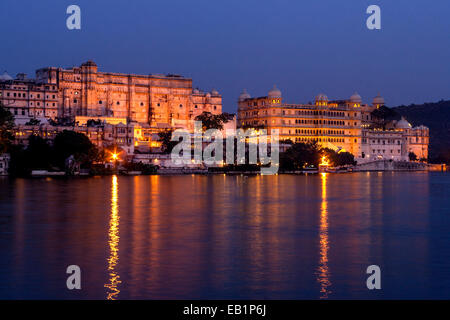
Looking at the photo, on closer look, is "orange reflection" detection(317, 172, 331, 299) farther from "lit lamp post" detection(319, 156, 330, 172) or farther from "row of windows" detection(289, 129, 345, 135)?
"row of windows" detection(289, 129, 345, 135)

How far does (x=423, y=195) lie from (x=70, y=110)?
7067cm

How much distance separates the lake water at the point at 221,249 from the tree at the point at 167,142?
59.0 m

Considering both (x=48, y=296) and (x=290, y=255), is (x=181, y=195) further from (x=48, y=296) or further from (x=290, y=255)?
(x=48, y=296)

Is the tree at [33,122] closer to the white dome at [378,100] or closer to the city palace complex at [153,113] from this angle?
the city palace complex at [153,113]

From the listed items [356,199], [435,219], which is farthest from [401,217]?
[356,199]

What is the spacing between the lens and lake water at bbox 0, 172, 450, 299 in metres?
20.0

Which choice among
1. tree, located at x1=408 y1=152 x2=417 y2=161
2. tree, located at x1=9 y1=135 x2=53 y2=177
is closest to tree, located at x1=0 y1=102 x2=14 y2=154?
tree, located at x1=9 y1=135 x2=53 y2=177

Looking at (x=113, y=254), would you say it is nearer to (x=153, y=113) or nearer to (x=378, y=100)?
(x=153, y=113)

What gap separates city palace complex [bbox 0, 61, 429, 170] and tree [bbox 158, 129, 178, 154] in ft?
9.97

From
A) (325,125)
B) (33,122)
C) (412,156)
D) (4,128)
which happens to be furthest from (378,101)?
(4,128)

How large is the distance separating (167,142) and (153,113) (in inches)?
702
